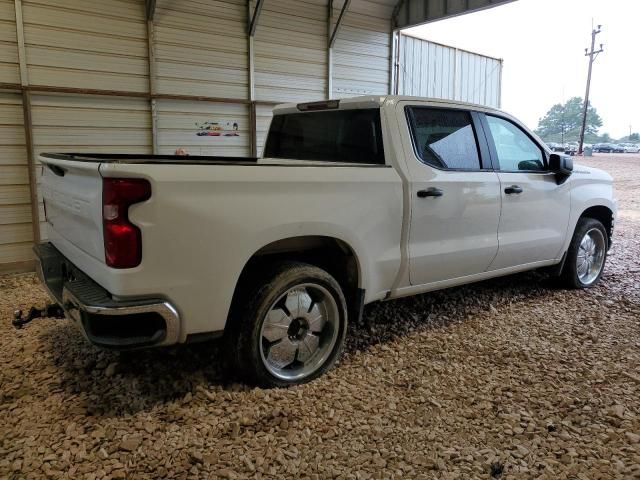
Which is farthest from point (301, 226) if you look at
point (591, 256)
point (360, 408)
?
point (591, 256)

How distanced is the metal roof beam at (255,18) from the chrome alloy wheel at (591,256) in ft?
17.9

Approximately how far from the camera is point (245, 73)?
26.8 ft

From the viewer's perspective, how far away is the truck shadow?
10.6 ft

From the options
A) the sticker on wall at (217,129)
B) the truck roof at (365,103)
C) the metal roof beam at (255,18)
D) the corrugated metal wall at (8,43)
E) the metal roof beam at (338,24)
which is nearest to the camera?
the truck roof at (365,103)

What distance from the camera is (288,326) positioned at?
11.1ft

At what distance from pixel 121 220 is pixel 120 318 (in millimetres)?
504

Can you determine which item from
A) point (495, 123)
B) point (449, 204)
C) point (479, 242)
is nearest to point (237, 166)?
point (449, 204)

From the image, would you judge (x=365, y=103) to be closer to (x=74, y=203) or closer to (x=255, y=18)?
(x=74, y=203)

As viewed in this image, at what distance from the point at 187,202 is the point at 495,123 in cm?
311

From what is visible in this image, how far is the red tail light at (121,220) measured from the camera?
261 cm

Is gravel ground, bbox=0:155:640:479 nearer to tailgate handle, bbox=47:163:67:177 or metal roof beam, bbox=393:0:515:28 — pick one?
tailgate handle, bbox=47:163:67:177

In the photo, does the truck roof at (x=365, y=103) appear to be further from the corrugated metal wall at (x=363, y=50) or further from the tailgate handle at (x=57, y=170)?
Result: the corrugated metal wall at (x=363, y=50)

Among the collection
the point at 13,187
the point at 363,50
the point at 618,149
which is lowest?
the point at 13,187

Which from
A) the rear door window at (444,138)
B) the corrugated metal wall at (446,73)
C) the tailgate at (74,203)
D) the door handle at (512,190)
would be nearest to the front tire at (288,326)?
the tailgate at (74,203)
